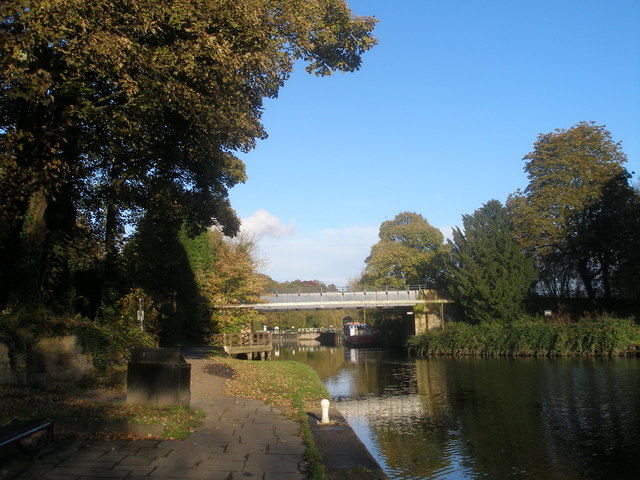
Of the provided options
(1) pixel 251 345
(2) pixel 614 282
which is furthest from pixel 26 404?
(2) pixel 614 282

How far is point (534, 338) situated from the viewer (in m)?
33.4

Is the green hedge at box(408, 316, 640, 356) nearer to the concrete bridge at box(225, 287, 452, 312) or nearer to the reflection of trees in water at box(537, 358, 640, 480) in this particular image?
the concrete bridge at box(225, 287, 452, 312)

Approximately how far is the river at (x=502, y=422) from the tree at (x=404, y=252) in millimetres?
27904

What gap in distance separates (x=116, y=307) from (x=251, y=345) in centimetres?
1270

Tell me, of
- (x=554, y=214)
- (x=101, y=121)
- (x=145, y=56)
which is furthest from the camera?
(x=554, y=214)

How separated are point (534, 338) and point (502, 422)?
21819 millimetres

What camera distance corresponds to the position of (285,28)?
11633 mm

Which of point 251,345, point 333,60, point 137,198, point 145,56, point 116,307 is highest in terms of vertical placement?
point 333,60

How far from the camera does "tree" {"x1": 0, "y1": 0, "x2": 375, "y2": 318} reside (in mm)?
9445

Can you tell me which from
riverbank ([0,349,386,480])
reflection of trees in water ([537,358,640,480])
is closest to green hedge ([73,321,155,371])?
riverbank ([0,349,386,480])

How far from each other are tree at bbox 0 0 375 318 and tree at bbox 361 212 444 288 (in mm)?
37795

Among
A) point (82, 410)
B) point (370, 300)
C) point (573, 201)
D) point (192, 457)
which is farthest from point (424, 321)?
point (192, 457)

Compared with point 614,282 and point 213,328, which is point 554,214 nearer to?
point 614,282

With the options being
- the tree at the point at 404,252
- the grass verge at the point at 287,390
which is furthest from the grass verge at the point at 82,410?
the tree at the point at 404,252
